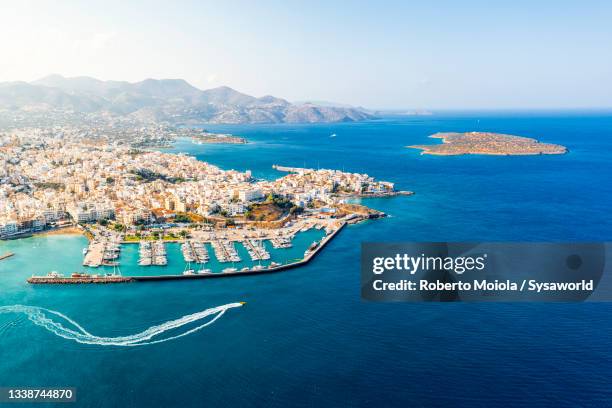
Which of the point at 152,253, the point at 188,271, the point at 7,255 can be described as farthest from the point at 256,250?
the point at 7,255

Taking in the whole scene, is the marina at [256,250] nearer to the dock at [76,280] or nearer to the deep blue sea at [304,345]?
the deep blue sea at [304,345]

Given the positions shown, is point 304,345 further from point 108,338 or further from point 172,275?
point 172,275

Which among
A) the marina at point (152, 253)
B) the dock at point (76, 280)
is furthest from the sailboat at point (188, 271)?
the dock at point (76, 280)

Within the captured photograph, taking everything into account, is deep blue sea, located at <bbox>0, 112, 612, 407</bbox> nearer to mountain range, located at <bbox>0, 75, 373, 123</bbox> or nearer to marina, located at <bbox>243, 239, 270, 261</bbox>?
marina, located at <bbox>243, 239, 270, 261</bbox>

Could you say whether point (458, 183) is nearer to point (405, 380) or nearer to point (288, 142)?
point (405, 380)

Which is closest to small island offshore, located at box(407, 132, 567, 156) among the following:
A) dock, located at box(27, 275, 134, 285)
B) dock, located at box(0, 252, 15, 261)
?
dock, located at box(27, 275, 134, 285)

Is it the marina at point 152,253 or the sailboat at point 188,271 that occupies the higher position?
the marina at point 152,253
